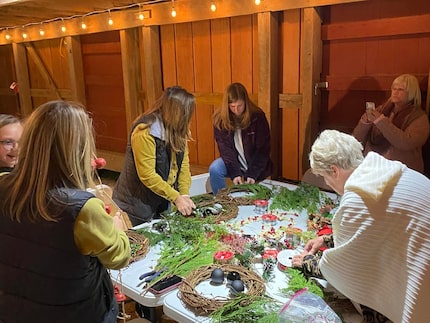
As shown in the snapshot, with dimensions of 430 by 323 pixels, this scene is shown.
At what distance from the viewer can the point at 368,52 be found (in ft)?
11.4

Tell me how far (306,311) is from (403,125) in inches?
80.4

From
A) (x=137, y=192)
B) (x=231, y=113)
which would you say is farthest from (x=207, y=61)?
(x=137, y=192)

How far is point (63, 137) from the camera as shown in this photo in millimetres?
1229

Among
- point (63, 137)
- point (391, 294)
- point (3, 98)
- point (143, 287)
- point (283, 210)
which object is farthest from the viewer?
point (3, 98)

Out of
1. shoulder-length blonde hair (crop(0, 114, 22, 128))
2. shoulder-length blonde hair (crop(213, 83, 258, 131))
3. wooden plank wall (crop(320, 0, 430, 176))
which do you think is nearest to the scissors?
shoulder-length blonde hair (crop(0, 114, 22, 128))

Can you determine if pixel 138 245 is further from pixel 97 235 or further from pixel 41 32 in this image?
pixel 41 32

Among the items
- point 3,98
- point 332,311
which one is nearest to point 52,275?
point 332,311

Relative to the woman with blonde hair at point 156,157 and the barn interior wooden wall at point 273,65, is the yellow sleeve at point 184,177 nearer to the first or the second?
the woman with blonde hair at point 156,157

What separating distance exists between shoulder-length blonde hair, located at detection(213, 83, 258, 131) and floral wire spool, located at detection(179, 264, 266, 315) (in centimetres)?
188

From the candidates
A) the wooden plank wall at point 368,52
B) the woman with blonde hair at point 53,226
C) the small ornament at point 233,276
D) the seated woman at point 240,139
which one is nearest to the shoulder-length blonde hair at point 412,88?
the wooden plank wall at point 368,52

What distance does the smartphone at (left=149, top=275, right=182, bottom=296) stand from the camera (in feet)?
5.10

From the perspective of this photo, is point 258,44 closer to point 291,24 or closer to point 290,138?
point 291,24

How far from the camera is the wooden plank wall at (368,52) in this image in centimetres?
319

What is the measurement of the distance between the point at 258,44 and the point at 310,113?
81cm
